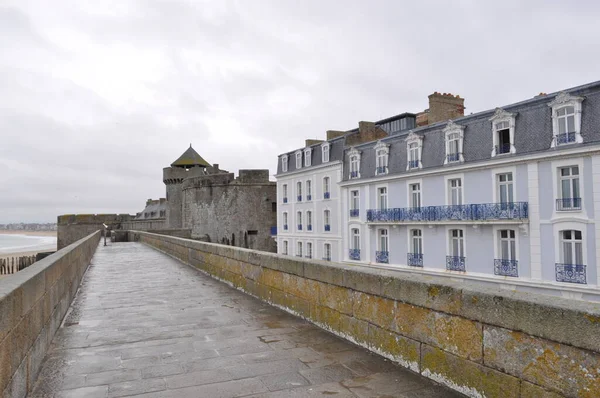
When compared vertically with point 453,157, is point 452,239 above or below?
below

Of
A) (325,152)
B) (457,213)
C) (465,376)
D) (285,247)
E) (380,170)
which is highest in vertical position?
(325,152)

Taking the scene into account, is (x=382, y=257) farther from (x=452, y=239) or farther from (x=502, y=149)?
(x=502, y=149)

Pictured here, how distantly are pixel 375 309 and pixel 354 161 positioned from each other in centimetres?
2638

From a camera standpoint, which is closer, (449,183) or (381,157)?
(449,183)

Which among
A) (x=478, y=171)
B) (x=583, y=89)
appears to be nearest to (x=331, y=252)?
(x=478, y=171)

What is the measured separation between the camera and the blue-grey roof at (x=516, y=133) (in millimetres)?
17719

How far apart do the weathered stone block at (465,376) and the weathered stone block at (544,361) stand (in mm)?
78

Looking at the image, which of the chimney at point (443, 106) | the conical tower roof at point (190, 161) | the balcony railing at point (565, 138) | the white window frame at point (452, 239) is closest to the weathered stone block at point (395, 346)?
the balcony railing at point (565, 138)

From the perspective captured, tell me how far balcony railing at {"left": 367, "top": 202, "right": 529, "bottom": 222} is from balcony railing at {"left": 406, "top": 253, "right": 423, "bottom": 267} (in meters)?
2.09

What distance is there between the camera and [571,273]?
701 inches

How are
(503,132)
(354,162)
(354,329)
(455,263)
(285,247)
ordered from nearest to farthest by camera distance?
(354,329), (503,132), (455,263), (354,162), (285,247)

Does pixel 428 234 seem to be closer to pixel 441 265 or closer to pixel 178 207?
pixel 441 265

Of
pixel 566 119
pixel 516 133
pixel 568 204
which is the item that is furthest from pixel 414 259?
pixel 566 119

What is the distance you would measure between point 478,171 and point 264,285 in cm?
1751
